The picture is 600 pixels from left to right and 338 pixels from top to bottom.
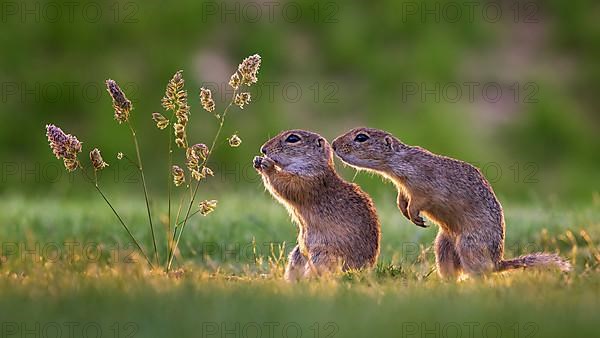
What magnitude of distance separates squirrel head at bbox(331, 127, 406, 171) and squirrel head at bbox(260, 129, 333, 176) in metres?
0.11

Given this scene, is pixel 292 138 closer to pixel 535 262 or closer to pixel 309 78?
pixel 535 262

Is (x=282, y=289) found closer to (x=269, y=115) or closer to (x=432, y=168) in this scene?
(x=432, y=168)

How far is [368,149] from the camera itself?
25.5 feet

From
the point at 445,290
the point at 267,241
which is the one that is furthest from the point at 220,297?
the point at 267,241

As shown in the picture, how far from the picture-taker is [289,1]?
1936 centimetres

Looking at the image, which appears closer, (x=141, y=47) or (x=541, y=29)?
(x=141, y=47)

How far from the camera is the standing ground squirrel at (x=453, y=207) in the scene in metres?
7.40

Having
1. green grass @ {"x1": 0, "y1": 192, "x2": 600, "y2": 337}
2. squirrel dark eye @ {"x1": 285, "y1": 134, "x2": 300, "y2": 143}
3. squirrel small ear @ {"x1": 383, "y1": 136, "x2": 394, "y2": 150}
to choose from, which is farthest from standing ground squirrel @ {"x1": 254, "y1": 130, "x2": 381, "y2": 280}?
squirrel small ear @ {"x1": 383, "y1": 136, "x2": 394, "y2": 150}

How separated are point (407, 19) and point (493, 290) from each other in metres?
13.5

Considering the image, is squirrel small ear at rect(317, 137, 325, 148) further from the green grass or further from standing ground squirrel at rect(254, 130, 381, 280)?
the green grass

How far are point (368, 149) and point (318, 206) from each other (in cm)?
59

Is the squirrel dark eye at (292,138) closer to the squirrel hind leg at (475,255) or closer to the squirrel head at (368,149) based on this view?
the squirrel head at (368,149)

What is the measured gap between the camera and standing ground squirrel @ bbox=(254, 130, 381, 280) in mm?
7465

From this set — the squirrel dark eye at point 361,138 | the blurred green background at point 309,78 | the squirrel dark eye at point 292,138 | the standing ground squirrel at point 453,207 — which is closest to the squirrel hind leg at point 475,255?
the standing ground squirrel at point 453,207
